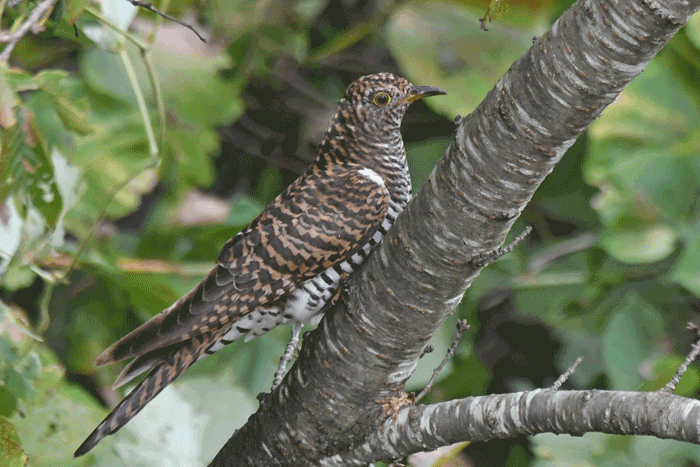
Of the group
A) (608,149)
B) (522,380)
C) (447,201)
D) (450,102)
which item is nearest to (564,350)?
(522,380)

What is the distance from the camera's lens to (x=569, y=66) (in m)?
0.78

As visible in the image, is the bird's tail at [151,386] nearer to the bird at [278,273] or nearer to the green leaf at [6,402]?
the bird at [278,273]

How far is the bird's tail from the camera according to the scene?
1.17 metres

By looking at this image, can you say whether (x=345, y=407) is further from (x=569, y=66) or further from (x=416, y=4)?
(x=416, y=4)

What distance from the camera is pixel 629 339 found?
7.23 feet

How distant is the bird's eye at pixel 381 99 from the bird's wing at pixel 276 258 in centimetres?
18

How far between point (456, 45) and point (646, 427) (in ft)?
6.11

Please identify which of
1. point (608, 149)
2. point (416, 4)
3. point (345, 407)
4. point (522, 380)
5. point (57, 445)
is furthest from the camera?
point (522, 380)

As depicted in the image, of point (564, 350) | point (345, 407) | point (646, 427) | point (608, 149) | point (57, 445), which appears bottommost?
point (57, 445)

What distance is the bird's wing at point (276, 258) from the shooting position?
4.34ft

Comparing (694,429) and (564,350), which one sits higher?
(564,350)

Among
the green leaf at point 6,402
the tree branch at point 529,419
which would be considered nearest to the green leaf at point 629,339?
the tree branch at point 529,419

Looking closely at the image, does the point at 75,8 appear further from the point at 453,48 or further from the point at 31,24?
the point at 453,48

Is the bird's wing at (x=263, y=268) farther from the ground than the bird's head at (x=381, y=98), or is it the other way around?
the bird's head at (x=381, y=98)
